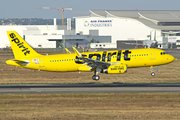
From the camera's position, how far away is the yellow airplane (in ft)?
157

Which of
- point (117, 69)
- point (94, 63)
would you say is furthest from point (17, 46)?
point (117, 69)

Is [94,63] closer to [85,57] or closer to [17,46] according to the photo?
[85,57]

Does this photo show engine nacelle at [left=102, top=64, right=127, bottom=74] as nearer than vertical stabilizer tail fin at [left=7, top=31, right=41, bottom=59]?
Yes

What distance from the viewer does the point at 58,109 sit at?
101 feet

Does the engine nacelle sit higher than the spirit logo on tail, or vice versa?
the spirit logo on tail

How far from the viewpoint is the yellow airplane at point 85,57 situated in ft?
157

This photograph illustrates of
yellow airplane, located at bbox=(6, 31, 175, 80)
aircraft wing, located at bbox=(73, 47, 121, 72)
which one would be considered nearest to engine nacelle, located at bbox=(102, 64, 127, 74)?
yellow airplane, located at bbox=(6, 31, 175, 80)

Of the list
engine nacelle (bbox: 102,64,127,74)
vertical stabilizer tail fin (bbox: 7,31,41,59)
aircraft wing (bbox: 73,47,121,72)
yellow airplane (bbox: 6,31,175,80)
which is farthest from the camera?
vertical stabilizer tail fin (bbox: 7,31,41,59)

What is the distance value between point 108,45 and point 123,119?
16565 cm

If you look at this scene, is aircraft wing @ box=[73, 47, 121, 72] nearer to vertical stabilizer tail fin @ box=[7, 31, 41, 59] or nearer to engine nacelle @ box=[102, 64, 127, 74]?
engine nacelle @ box=[102, 64, 127, 74]

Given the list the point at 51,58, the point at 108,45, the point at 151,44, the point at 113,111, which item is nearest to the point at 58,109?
the point at 113,111

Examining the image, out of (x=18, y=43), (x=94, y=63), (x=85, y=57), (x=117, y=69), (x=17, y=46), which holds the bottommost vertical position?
(x=117, y=69)

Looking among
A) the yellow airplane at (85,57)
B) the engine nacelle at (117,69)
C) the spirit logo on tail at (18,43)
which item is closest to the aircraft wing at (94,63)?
the yellow airplane at (85,57)

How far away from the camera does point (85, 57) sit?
4878 cm
